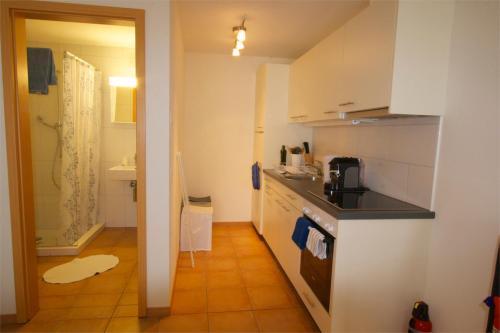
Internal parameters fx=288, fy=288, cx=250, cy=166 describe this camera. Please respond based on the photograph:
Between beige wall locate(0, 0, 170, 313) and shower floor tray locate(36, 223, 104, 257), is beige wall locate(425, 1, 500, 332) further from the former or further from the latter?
shower floor tray locate(36, 223, 104, 257)

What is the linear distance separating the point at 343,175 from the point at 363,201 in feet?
1.03

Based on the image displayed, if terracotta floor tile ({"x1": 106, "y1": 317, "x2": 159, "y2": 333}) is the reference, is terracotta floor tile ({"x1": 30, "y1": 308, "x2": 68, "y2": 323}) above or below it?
above

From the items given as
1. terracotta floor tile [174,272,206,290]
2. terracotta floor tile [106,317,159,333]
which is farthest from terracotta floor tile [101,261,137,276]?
terracotta floor tile [106,317,159,333]

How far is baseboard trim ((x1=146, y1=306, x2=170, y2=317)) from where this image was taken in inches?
81.8

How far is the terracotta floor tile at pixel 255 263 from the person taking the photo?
2898 mm

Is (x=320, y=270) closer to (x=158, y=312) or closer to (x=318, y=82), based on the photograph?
(x=158, y=312)

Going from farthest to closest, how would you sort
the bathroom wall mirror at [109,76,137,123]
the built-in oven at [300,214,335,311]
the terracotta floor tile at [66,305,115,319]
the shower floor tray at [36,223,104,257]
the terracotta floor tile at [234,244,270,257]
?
the bathroom wall mirror at [109,76,137,123], the terracotta floor tile at [234,244,270,257], the shower floor tray at [36,223,104,257], the terracotta floor tile at [66,305,115,319], the built-in oven at [300,214,335,311]

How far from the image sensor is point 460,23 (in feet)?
5.19

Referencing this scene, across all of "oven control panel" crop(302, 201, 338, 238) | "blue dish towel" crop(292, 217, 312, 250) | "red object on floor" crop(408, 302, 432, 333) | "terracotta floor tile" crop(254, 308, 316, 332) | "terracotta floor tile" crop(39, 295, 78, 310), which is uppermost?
"oven control panel" crop(302, 201, 338, 238)

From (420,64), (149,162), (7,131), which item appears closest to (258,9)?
(420,64)

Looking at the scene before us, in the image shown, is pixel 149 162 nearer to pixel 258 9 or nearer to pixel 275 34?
pixel 258 9

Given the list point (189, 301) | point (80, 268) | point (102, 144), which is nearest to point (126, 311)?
point (189, 301)

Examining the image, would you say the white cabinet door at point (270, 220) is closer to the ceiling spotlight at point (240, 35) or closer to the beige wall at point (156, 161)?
the beige wall at point (156, 161)

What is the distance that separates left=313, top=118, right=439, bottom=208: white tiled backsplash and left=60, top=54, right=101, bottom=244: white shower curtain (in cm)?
286
